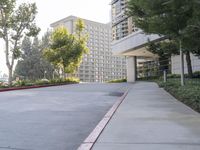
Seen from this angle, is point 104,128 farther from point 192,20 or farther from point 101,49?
point 101,49

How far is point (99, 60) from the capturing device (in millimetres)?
115125

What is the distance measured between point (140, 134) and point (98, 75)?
347 feet

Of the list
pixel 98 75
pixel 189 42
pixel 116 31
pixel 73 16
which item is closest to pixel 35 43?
pixel 116 31

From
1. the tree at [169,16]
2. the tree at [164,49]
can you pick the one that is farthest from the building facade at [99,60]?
the tree at [169,16]

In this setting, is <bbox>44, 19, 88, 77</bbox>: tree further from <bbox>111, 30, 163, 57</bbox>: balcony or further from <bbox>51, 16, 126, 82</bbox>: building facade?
<bbox>51, 16, 126, 82</bbox>: building facade

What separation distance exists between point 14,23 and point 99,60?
8551 centimetres

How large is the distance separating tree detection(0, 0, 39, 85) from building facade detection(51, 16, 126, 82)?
73442 mm

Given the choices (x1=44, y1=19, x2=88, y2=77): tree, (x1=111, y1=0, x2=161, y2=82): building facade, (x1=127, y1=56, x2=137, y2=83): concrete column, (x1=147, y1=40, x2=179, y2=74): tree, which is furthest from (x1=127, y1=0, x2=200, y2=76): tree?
(x1=127, y1=56, x2=137, y2=83): concrete column

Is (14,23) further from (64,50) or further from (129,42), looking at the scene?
(129,42)

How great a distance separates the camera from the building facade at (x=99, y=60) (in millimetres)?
107812

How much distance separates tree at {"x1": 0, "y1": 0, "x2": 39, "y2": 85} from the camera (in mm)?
29009

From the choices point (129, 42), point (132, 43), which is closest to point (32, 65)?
point (129, 42)

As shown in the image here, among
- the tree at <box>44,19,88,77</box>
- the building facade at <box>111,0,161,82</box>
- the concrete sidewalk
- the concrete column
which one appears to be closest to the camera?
the concrete sidewalk

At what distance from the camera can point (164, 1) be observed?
10914mm
